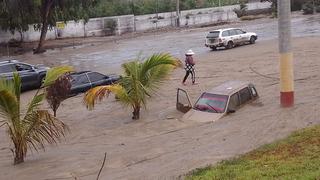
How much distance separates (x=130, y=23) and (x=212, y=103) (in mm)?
55324

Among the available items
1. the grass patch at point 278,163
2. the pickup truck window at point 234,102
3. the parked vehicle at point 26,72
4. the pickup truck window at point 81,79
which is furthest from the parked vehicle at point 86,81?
the grass patch at point 278,163

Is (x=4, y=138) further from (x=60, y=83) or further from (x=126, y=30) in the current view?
(x=126, y=30)

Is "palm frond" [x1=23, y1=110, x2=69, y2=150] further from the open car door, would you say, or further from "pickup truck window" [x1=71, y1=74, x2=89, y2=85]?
"pickup truck window" [x1=71, y1=74, x2=89, y2=85]

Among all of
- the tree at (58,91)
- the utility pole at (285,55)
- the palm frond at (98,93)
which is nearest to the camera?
the palm frond at (98,93)

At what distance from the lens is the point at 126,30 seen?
235 ft

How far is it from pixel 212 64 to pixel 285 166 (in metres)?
22.4

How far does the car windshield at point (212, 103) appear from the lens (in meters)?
17.9

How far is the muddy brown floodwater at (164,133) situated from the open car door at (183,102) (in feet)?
0.84

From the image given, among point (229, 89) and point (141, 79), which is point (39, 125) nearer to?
point (141, 79)

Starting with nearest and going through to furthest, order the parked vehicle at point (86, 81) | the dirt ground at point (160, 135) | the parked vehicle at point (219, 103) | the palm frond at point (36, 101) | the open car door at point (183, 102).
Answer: the dirt ground at point (160, 135)
the palm frond at point (36, 101)
the parked vehicle at point (219, 103)
the open car door at point (183, 102)
the parked vehicle at point (86, 81)

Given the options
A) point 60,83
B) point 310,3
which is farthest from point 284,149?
point 310,3

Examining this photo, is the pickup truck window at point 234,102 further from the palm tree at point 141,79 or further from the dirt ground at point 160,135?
the palm tree at point 141,79

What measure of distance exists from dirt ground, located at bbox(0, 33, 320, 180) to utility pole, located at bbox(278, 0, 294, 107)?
1.50 ft

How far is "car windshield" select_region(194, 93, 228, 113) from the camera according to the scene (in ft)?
58.9
